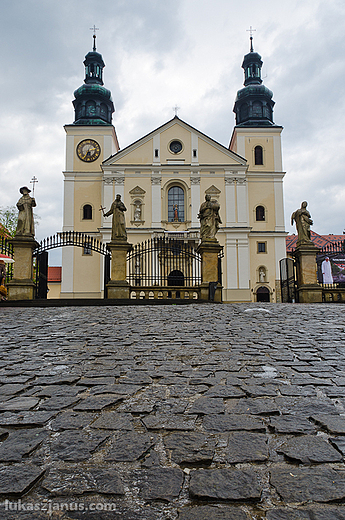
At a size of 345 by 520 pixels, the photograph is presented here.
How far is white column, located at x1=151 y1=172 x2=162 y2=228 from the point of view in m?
34.0

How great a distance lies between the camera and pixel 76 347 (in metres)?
4.98

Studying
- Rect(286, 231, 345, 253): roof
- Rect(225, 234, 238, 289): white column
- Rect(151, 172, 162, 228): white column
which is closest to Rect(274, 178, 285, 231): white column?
Rect(225, 234, 238, 289): white column

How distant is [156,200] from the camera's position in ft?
113

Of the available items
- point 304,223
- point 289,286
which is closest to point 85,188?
point 289,286

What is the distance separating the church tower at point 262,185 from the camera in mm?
34344

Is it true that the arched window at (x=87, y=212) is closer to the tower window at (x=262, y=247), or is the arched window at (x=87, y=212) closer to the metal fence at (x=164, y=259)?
the tower window at (x=262, y=247)

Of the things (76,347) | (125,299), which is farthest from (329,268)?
(76,347)

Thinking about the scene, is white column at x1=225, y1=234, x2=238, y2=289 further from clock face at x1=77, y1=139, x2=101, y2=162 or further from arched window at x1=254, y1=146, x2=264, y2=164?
clock face at x1=77, y1=139, x2=101, y2=162

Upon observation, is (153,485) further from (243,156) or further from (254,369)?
(243,156)

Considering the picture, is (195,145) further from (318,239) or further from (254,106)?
(318,239)

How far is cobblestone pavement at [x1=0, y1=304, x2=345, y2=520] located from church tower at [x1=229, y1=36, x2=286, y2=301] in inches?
1195

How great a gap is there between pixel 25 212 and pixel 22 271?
2.11 m

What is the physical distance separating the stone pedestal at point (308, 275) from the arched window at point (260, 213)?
19666mm

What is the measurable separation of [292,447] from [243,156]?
36.5 meters
